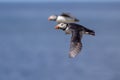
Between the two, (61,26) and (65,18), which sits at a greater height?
(65,18)

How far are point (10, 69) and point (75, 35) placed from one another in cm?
5090

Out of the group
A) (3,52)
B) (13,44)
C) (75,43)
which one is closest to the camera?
(75,43)

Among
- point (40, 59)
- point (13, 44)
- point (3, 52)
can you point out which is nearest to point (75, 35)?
point (40, 59)

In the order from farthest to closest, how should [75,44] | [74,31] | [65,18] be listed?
[74,31] < [75,44] < [65,18]

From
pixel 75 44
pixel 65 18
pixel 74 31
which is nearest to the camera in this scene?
pixel 65 18

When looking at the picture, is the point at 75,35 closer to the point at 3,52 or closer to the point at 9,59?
the point at 9,59

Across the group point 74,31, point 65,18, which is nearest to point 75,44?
point 74,31

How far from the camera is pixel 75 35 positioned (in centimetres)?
1203

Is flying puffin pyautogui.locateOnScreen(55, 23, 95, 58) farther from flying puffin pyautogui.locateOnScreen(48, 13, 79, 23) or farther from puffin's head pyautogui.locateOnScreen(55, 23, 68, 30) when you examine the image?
flying puffin pyautogui.locateOnScreen(48, 13, 79, 23)

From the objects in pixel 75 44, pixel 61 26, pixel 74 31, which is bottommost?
pixel 75 44

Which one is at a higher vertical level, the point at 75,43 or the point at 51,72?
the point at 75,43

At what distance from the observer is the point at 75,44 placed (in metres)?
11.7

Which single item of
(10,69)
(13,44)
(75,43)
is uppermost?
(75,43)

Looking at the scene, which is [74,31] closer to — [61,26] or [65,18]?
[61,26]
